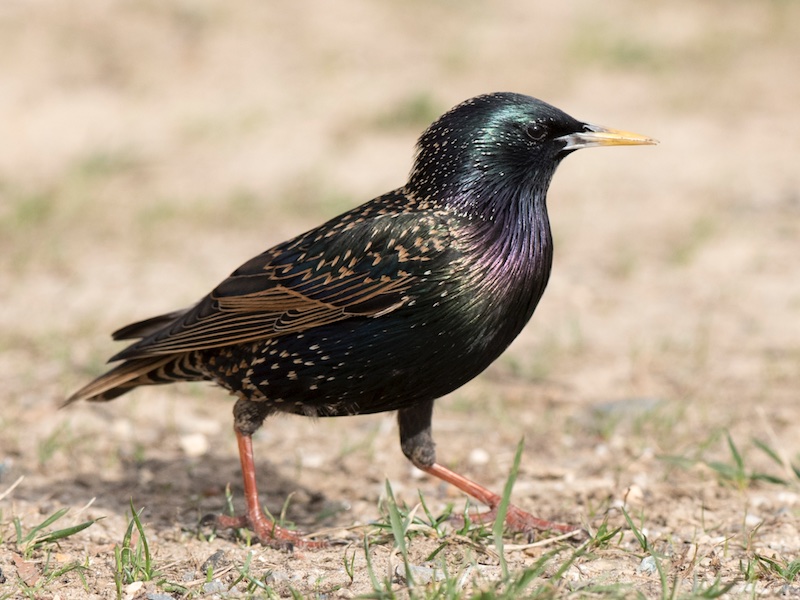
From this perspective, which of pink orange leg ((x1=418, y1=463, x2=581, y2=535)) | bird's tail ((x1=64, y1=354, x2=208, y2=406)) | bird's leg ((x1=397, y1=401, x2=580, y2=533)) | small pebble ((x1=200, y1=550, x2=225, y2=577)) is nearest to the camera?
small pebble ((x1=200, y1=550, x2=225, y2=577))

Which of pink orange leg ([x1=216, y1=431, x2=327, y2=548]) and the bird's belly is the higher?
the bird's belly

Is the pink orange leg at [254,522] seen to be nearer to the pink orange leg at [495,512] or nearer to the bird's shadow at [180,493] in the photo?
the bird's shadow at [180,493]

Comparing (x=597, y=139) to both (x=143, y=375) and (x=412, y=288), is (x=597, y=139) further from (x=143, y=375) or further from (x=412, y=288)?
(x=143, y=375)

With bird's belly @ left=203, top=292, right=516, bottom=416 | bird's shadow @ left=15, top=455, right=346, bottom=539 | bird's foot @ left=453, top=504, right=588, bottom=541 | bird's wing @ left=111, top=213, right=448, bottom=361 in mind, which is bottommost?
bird's foot @ left=453, top=504, right=588, bottom=541

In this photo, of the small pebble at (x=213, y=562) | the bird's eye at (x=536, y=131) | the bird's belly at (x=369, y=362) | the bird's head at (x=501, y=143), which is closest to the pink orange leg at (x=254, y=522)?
the small pebble at (x=213, y=562)

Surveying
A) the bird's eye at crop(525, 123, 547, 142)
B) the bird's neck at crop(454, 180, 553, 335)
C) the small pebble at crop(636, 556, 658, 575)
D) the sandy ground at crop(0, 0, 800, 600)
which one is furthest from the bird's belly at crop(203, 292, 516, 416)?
the small pebble at crop(636, 556, 658, 575)

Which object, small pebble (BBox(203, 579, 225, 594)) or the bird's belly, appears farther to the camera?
the bird's belly

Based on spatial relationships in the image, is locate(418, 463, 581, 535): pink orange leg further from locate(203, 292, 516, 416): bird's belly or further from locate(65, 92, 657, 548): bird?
locate(203, 292, 516, 416): bird's belly

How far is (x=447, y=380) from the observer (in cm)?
364

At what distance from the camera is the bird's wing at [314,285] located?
362 centimetres

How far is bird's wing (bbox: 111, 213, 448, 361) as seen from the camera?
11.9ft

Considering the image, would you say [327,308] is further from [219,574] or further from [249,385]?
[219,574]

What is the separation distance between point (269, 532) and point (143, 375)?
85 centimetres

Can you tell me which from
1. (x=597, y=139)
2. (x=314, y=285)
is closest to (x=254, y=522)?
(x=314, y=285)
